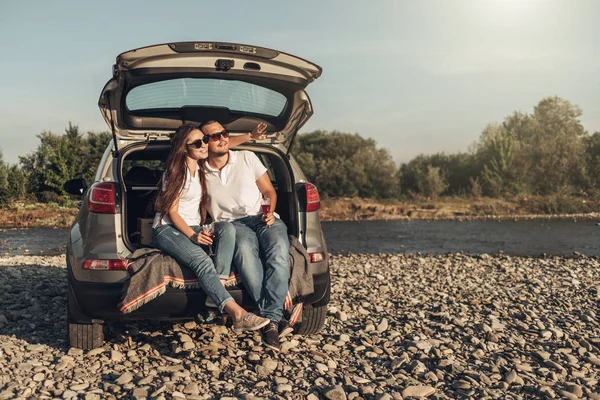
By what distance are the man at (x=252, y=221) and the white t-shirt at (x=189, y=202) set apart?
0.42ft

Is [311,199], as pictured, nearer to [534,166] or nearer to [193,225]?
[193,225]

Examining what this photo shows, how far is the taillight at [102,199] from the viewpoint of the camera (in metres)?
4.25

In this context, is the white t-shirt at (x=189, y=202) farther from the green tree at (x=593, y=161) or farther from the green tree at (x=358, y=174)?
the green tree at (x=593, y=161)

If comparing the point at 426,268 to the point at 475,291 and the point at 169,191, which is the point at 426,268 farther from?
the point at 169,191

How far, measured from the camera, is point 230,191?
466cm

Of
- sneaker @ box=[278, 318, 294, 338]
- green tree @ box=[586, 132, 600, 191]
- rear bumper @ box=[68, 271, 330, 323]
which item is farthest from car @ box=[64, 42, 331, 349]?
green tree @ box=[586, 132, 600, 191]

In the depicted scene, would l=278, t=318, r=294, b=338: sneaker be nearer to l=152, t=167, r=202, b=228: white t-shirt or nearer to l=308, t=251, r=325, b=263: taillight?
l=308, t=251, r=325, b=263: taillight

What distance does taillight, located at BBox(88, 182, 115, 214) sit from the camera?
167 inches

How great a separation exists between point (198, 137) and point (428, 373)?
2.61m

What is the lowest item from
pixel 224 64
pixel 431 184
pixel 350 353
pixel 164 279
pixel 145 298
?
pixel 350 353

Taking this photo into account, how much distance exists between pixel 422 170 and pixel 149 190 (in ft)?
120

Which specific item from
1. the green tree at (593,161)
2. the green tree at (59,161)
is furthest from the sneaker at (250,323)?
the green tree at (593,161)

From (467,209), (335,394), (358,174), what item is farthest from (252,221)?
(358,174)

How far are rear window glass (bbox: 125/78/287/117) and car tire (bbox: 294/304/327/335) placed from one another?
6.34ft
